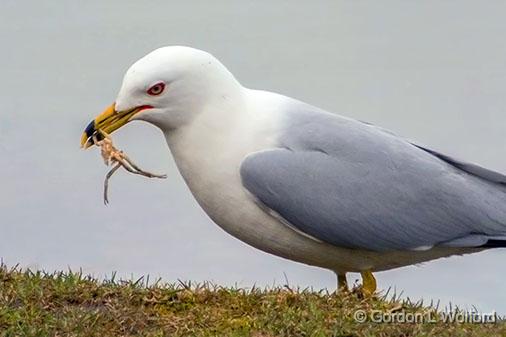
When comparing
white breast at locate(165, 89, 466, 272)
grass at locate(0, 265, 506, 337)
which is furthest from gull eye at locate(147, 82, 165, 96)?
grass at locate(0, 265, 506, 337)

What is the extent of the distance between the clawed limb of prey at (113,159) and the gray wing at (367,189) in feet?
2.81

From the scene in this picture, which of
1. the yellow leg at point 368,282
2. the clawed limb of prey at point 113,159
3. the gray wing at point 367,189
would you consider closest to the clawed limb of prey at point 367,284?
the yellow leg at point 368,282

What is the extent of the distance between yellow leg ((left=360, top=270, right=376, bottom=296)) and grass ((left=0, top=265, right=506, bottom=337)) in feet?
0.49

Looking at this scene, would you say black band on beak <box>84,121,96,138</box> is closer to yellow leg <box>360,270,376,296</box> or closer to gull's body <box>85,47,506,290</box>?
gull's body <box>85,47,506,290</box>

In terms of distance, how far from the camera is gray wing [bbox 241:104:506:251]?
7555mm

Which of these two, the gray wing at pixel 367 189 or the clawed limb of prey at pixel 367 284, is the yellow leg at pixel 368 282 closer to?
the clawed limb of prey at pixel 367 284

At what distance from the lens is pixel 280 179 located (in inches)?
297

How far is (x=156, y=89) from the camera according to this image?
7410 millimetres

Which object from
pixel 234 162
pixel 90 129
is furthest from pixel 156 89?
pixel 234 162

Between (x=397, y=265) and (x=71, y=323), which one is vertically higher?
(x=397, y=265)

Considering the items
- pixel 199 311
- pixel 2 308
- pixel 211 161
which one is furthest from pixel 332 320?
pixel 2 308

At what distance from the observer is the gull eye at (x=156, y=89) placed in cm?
739

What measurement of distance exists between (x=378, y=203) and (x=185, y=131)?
4.94 ft

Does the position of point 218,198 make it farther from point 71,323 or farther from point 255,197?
point 71,323
